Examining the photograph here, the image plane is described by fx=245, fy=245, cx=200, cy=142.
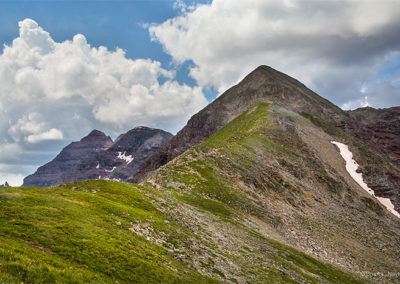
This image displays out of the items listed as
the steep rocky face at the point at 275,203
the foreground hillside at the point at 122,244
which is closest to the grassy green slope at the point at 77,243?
the foreground hillside at the point at 122,244

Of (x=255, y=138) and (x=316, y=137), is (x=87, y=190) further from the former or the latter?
(x=316, y=137)

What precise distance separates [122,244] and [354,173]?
110 metres

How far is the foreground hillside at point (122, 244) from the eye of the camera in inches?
596

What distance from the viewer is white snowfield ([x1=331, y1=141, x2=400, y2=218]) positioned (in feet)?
313

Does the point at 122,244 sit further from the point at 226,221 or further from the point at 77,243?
the point at 226,221

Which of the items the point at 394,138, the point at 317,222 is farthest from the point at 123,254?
the point at 394,138

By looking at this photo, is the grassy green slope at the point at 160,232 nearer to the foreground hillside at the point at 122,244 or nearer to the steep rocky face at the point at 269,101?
the foreground hillside at the point at 122,244

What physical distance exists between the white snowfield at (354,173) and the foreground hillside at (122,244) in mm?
74758

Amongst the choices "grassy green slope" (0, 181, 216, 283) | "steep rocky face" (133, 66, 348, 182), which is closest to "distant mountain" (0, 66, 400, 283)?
"grassy green slope" (0, 181, 216, 283)

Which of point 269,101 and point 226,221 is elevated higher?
point 269,101

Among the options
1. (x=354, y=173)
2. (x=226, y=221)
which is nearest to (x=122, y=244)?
(x=226, y=221)

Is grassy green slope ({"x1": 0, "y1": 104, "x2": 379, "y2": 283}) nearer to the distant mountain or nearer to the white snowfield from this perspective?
the distant mountain

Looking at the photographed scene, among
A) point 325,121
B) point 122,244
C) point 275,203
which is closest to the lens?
point 122,244

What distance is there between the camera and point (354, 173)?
341 feet
